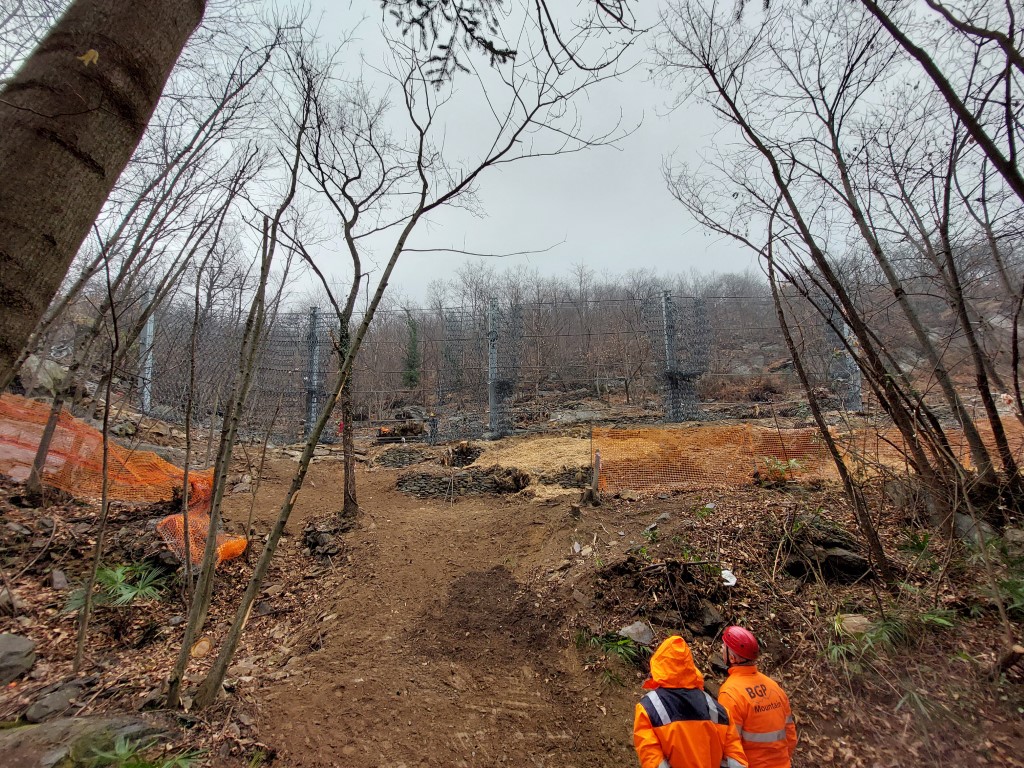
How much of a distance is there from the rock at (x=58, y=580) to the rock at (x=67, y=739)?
2.98m

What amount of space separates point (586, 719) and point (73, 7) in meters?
4.86

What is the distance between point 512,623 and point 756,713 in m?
2.91

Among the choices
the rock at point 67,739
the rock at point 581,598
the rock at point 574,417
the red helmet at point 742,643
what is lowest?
the rock at point 581,598

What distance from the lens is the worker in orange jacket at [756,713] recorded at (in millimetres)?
2578

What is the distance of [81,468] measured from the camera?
706cm

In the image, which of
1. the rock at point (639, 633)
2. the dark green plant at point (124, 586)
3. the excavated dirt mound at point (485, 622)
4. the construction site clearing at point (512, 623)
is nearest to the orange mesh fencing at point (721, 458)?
the construction site clearing at point (512, 623)

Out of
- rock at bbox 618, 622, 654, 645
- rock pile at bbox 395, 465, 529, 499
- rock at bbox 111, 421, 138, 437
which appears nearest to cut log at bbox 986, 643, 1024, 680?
rock at bbox 618, 622, 654, 645

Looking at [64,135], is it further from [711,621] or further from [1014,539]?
[1014,539]

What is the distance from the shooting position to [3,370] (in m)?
0.90

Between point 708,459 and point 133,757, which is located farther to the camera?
point 708,459

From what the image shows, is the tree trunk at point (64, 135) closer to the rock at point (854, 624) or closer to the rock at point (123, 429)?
the rock at point (854, 624)

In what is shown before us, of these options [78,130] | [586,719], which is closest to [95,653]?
[586,719]

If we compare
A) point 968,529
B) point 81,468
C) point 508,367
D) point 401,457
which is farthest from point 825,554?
point 508,367

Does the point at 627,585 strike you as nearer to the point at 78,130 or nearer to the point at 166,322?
the point at 78,130
